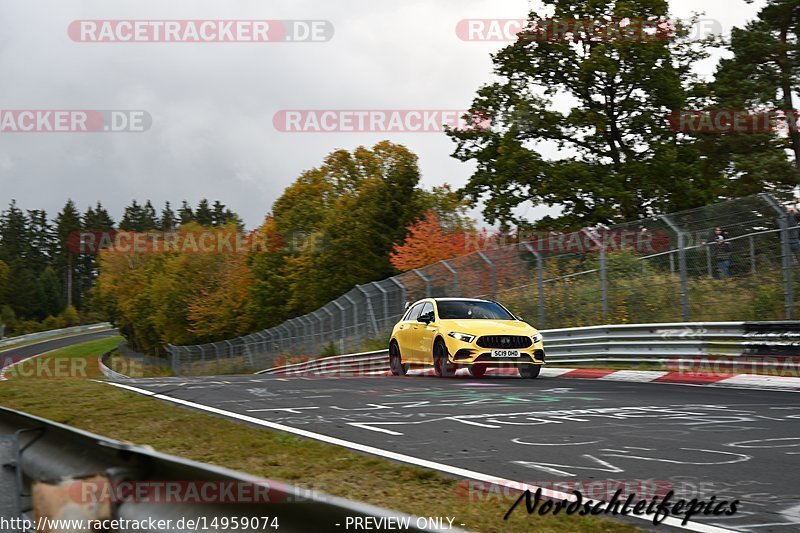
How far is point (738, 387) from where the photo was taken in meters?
13.9

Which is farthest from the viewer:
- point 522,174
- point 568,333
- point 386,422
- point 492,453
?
point 522,174

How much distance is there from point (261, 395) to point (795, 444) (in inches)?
306

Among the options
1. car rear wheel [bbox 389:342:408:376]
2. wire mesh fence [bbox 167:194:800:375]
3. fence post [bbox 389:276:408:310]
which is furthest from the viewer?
fence post [bbox 389:276:408:310]

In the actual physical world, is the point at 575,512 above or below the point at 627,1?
below

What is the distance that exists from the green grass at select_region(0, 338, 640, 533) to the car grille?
7006 millimetres

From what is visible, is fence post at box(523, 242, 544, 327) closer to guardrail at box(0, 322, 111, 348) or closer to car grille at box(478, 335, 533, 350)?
car grille at box(478, 335, 533, 350)

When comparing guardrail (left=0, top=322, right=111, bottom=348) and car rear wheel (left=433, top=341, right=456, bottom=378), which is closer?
car rear wheel (left=433, top=341, right=456, bottom=378)

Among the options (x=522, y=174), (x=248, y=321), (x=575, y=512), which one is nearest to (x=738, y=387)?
(x=575, y=512)

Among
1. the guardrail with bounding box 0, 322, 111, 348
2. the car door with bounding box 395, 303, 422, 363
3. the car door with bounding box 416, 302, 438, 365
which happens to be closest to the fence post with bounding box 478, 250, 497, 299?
the car door with bounding box 395, 303, 422, 363

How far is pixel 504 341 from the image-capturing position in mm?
17719

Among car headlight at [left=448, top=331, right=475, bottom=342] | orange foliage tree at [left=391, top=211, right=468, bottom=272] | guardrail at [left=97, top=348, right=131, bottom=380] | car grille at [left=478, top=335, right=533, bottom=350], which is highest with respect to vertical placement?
orange foliage tree at [left=391, top=211, right=468, bottom=272]

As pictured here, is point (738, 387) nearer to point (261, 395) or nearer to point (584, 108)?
point (261, 395)

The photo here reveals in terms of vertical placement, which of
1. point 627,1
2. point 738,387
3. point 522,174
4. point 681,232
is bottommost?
point 738,387

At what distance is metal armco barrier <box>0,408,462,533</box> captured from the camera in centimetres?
261
